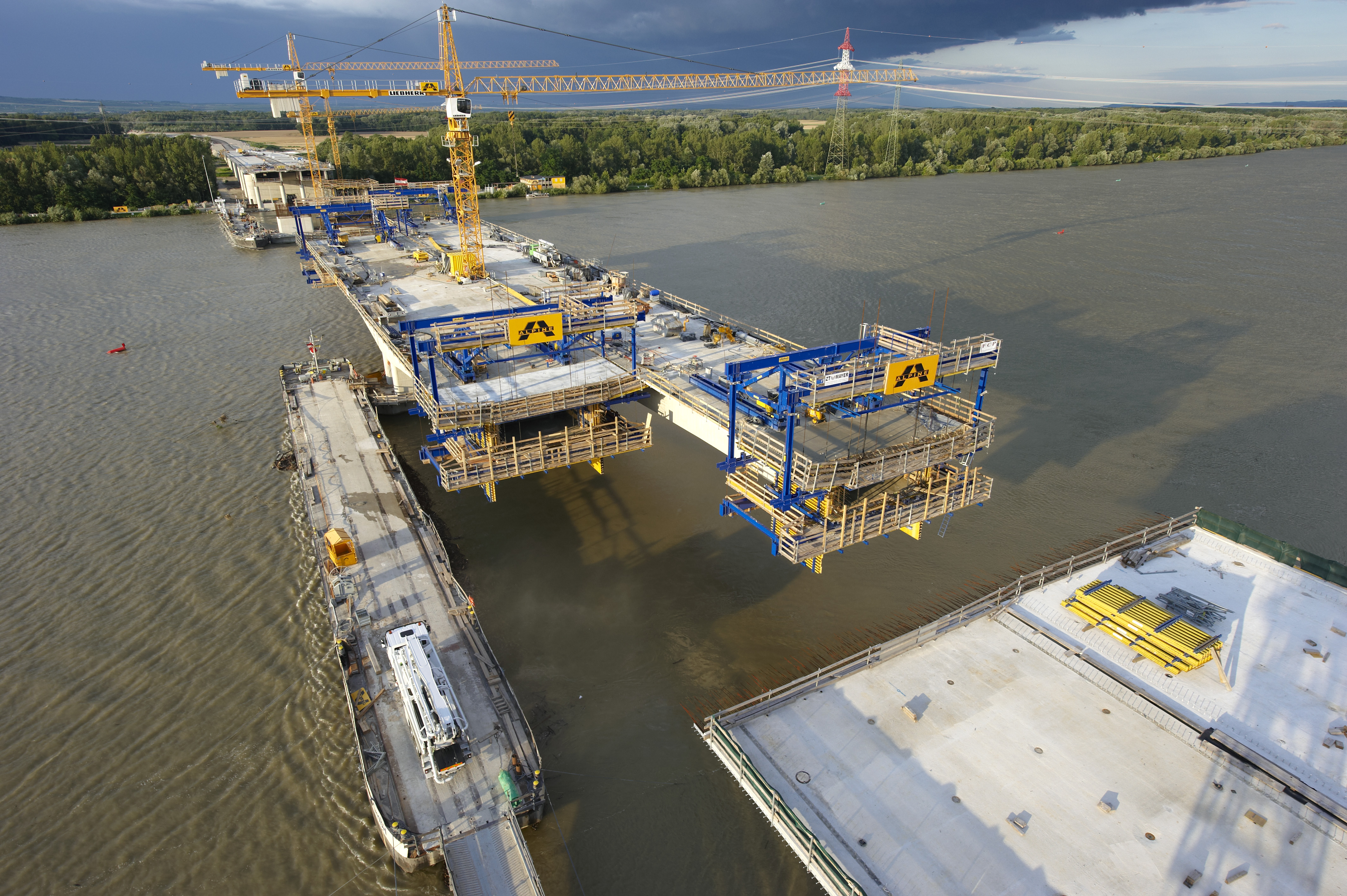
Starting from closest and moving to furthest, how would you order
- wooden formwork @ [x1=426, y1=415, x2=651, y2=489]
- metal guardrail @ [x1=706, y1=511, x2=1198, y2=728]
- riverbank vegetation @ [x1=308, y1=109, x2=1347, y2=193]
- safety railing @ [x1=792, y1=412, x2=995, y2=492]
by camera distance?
1. metal guardrail @ [x1=706, y1=511, x2=1198, y2=728]
2. safety railing @ [x1=792, y1=412, x2=995, y2=492]
3. wooden formwork @ [x1=426, y1=415, x2=651, y2=489]
4. riverbank vegetation @ [x1=308, y1=109, x2=1347, y2=193]

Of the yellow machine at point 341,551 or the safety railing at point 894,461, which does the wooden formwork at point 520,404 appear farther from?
the safety railing at point 894,461

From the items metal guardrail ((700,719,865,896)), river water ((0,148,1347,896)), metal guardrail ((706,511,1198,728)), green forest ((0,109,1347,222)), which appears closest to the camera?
metal guardrail ((700,719,865,896))

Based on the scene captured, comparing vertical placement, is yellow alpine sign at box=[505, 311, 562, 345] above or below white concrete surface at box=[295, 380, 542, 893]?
above

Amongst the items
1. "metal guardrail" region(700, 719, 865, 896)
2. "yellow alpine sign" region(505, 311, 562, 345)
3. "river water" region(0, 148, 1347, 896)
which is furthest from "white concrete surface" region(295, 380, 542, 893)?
"yellow alpine sign" region(505, 311, 562, 345)

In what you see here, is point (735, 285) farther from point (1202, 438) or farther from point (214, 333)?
point (214, 333)

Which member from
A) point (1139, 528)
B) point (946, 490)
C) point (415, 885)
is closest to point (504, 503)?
point (415, 885)

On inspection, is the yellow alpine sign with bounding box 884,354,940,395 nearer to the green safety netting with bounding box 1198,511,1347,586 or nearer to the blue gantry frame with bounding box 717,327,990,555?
the blue gantry frame with bounding box 717,327,990,555

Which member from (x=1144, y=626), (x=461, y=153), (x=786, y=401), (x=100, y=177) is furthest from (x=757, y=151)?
(x=1144, y=626)
